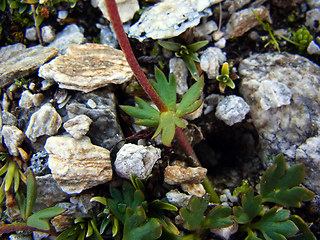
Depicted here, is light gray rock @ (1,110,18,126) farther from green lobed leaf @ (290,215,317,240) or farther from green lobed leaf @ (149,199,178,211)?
green lobed leaf @ (290,215,317,240)

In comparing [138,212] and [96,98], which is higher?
[96,98]

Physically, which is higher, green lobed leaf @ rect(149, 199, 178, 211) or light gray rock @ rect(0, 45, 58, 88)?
light gray rock @ rect(0, 45, 58, 88)

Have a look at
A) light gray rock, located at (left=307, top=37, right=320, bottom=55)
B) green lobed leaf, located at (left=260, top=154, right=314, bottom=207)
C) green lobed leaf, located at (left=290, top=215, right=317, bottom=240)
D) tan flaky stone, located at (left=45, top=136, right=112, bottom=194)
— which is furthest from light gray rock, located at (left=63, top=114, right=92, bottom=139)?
light gray rock, located at (left=307, top=37, right=320, bottom=55)

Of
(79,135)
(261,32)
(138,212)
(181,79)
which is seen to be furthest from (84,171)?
(261,32)

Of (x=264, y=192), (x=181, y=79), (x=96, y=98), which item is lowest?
(x=264, y=192)

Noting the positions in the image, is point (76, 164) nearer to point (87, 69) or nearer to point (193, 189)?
point (87, 69)

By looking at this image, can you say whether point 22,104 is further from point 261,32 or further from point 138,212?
point 261,32

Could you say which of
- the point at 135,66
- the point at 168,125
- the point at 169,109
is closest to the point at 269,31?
the point at 169,109
